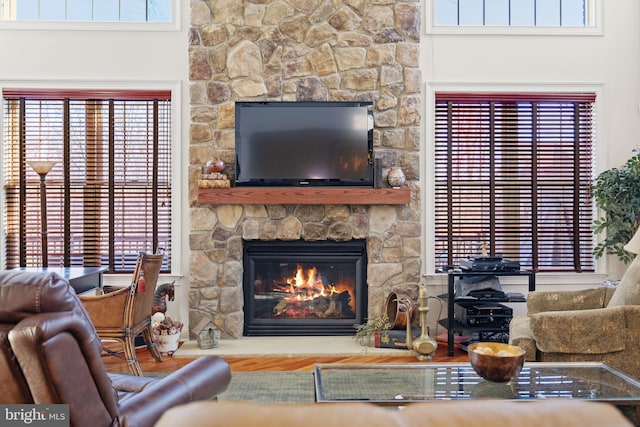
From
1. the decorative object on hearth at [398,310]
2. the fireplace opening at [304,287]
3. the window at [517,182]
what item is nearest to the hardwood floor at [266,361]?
the decorative object on hearth at [398,310]

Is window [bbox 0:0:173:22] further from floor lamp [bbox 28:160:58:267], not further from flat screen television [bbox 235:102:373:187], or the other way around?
floor lamp [bbox 28:160:58:267]

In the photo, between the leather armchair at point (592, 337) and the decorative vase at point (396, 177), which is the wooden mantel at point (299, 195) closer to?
the decorative vase at point (396, 177)

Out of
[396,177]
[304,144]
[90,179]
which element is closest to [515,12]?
[396,177]

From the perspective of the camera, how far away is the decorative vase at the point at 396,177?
505 cm

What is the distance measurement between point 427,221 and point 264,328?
1.73m

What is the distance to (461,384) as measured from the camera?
277 centimetres

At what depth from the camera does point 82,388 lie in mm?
1716

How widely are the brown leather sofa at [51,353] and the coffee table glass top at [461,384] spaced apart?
1.01m

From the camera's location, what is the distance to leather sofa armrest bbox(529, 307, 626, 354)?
10.9 ft

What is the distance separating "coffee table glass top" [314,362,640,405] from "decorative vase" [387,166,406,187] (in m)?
2.25

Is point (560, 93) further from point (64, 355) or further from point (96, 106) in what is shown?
point (64, 355)

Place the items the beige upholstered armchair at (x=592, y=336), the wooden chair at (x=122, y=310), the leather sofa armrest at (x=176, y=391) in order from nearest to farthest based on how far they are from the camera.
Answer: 1. the leather sofa armrest at (x=176, y=391)
2. the beige upholstered armchair at (x=592, y=336)
3. the wooden chair at (x=122, y=310)

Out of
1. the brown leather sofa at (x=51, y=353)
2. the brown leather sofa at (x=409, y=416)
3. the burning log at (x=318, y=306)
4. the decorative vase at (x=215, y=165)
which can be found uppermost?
the decorative vase at (x=215, y=165)

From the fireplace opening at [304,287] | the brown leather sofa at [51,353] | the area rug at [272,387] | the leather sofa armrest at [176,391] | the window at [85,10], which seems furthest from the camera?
the window at [85,10]
